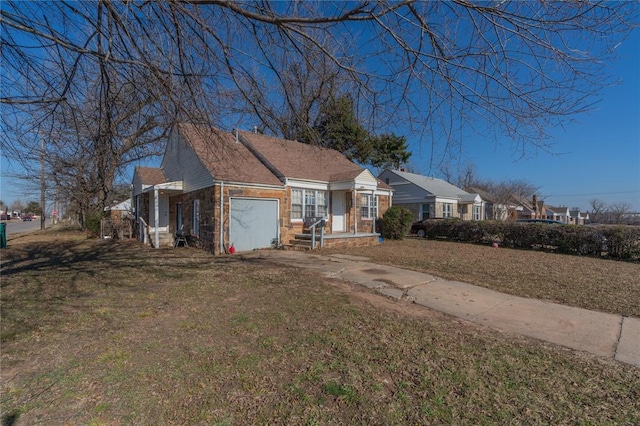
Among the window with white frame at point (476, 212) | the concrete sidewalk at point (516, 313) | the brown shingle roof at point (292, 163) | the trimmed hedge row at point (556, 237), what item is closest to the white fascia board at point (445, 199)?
the window with white frame at point (476, 212)

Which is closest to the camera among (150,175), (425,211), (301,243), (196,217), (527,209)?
(301,243)

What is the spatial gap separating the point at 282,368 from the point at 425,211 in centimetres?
2553

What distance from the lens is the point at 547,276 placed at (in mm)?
8367

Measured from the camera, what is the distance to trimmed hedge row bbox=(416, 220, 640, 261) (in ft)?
39.9

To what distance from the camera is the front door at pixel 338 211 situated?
651 inches

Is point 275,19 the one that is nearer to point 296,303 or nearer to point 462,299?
point 296,303

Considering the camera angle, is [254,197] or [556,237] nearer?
[254,197]

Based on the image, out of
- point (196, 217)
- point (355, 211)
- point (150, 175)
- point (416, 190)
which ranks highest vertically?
point (416, 190)

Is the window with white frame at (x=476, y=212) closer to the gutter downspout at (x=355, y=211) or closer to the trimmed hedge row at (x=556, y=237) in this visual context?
the trimmed hedge row at (x=556, y=237)

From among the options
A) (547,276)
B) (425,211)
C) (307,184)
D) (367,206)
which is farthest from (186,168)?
(425,211)

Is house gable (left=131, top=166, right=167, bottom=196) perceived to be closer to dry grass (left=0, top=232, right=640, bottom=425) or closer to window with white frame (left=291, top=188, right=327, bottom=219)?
window with white frame (left=291, top=188, right=327, bottom=219)

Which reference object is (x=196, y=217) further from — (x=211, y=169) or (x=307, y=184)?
(x=307, y=184)

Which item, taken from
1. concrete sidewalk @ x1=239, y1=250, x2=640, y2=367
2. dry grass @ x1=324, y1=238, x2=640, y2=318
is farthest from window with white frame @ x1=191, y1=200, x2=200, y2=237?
concrete sidewalk @ x1=239, y1=250, x2=640, y2=367

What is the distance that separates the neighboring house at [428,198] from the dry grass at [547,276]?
Answer: 557 inches
